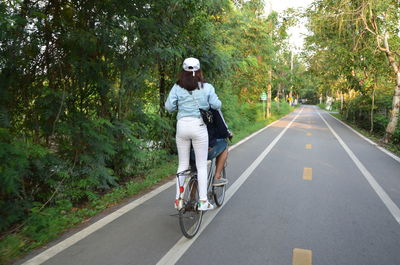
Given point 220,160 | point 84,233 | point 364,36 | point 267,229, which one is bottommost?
point 267,229

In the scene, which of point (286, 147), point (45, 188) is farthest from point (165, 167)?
point (286, 147)

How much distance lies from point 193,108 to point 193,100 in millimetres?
99

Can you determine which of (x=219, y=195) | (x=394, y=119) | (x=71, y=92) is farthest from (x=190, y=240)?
(x=394, y=119)

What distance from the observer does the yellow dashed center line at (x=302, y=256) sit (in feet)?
11.2

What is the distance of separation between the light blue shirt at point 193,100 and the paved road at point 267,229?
1.61m

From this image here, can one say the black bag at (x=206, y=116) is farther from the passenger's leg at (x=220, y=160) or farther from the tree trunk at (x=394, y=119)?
the tree trunk at (x=394, y=119)

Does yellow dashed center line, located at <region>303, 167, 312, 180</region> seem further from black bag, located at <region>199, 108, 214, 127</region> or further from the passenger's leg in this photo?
black bag, located at <region>199, 108, 214, 127</region>

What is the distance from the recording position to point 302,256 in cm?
354

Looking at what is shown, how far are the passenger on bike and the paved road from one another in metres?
0.65

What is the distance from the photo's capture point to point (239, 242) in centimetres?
387

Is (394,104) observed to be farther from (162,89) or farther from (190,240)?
(190,240)

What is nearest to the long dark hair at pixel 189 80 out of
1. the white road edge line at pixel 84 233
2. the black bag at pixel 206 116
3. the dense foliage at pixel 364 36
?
the black bag at pixel 206 116

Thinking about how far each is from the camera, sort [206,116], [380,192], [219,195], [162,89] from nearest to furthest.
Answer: [206,116] → [219,195] → [380,192] → [162,89]

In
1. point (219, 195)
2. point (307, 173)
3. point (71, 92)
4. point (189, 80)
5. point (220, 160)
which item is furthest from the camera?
point (307, 173)
